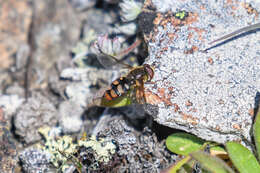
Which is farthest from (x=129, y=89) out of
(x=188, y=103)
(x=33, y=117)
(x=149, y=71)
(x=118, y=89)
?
(x=33, y=117)

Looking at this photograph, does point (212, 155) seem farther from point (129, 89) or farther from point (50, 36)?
point (50, 36)

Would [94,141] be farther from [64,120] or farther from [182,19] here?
[182,19]

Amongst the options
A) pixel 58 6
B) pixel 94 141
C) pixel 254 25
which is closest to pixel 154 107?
pixel 94 141

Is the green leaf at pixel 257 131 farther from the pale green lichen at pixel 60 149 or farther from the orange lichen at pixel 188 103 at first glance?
the pale green lichen at pixel 60 149

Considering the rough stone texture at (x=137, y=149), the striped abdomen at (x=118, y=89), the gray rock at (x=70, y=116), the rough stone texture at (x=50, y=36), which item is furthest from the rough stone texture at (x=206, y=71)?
the rough stone texture at (x=50, y=36)

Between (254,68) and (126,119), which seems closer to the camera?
(254,68)
